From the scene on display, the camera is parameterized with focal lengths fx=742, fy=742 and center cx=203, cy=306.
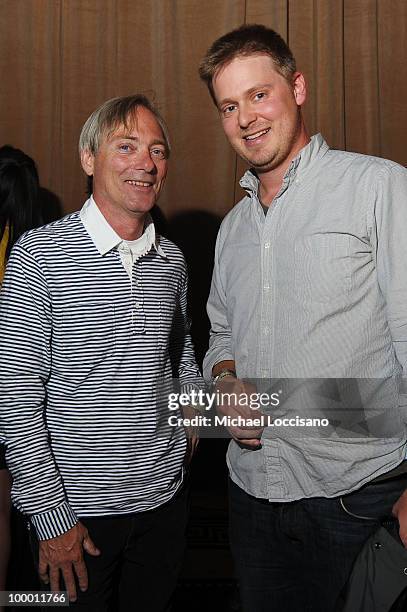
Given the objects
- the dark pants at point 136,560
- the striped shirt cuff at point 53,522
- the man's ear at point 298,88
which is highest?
the man's ear at point 298,88

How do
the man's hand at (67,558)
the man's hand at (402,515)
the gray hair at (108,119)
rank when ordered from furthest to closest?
1. the gray hair at (108,119)
2. the man's hand at (67,558)
3. the man's hand at (402,515)

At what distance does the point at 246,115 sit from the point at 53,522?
780 millimetres

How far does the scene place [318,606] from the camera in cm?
133

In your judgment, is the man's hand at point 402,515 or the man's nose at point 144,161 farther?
the man's nose at point 144,161

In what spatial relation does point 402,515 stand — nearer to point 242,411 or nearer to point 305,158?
point 242,411

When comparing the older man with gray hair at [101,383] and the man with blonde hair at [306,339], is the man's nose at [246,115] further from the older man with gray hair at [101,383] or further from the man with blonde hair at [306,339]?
the older man with gray hair at [101,383]

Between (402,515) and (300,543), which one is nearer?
(402,515)

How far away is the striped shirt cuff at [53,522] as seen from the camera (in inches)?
48.7

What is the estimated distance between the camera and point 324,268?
125cm

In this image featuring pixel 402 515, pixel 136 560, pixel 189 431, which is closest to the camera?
pixel 402 515

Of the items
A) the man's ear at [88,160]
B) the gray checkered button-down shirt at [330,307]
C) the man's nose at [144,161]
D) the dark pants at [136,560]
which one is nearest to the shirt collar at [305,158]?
the gray checkered button-down shirt at [330,307]

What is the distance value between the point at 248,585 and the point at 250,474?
22 centimetres

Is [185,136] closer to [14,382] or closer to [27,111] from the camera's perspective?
[27,111]

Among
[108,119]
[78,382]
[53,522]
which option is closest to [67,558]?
[53,522]
